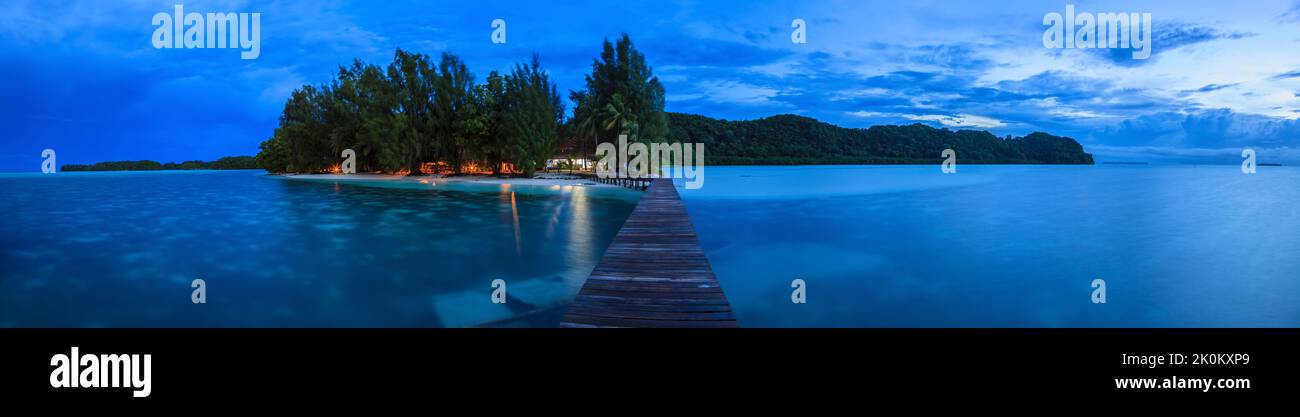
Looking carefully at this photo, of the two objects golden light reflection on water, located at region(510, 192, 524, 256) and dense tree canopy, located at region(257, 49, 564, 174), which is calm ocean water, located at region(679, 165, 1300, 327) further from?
dense tree canopy, located at region(257, 49, 564, 174)

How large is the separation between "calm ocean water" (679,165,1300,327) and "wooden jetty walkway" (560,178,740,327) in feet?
4.72

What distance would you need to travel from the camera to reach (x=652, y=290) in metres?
5.92

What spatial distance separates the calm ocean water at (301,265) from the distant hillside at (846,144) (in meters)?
71.5

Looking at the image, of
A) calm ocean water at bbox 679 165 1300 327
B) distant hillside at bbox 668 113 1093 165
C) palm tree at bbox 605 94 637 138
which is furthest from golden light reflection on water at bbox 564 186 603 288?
distant hillside at bbox 668 113 1093 165

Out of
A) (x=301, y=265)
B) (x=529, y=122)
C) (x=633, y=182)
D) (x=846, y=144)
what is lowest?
(x=301, y=265)

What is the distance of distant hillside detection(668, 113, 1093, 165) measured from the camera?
333 feet

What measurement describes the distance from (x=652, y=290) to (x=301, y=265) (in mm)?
9067

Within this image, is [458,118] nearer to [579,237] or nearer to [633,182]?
[633,182]

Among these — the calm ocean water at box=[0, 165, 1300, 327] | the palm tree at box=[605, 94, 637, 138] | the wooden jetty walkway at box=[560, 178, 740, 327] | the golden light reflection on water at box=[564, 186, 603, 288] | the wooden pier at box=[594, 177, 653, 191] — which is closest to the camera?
the wooden jetty walkway at box=[560, 178, 740, 327]

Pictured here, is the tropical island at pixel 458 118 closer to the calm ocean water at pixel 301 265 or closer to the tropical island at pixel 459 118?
the tropical island at pixel 459 118

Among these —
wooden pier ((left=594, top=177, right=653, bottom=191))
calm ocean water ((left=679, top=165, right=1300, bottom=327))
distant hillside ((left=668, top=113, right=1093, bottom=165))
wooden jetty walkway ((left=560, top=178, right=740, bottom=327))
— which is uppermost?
distant hillside ((left=668, top=113, right=1093, bottom=165))

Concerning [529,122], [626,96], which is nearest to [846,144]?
[626,96]

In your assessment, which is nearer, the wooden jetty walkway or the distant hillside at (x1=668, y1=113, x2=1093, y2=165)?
the wooden jetty walkway
